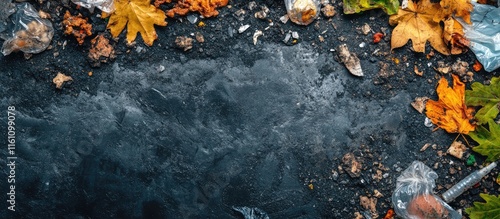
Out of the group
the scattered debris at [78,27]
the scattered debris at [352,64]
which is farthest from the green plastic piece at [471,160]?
the scattered debris at [78,27]

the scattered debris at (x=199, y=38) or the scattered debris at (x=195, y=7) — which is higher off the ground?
the scattered debris at (x=195, y=7)

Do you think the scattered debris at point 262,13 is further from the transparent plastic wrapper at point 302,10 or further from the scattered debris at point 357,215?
the scattered debris at point 357,215

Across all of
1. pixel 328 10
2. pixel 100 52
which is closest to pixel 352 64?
pixel 328 10

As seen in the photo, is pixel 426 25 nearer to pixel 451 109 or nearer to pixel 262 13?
pixel 451 109

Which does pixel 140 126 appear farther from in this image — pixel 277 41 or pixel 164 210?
pixel 277 41

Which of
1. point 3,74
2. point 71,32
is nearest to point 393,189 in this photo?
point 71,32
